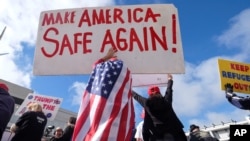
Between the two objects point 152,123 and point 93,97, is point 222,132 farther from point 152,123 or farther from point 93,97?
point 93,97

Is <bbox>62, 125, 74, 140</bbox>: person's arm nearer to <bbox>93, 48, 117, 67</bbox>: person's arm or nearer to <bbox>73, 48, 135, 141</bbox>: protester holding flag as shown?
<bbox>93, 48, 117, 67</bbox>: person's arm

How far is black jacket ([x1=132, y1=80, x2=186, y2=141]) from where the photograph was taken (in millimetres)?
3898

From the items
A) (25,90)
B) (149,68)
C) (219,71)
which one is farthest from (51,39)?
(25,90)

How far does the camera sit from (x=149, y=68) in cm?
321

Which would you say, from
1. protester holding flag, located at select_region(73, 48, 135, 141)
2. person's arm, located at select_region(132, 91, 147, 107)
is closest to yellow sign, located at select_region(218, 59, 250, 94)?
person's arm, located at select_region(132, 91, 147, 107)

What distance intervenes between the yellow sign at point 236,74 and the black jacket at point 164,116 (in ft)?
13.4

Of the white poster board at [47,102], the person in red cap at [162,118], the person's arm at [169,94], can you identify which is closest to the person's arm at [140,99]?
the person in red cap at [162,118]

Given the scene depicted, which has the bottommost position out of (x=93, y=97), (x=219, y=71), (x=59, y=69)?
(x=93, y=97)

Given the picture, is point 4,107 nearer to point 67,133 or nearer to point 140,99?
point 140,99

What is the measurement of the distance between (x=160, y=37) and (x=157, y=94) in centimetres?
94

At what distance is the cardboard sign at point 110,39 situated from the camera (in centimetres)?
321

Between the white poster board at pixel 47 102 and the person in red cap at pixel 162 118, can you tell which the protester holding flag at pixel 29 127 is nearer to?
the person in red cap at pixel 162 118

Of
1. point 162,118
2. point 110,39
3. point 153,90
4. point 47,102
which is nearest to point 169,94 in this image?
point 153,90

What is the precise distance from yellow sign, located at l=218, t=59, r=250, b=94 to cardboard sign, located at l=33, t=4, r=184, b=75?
4809 mm
